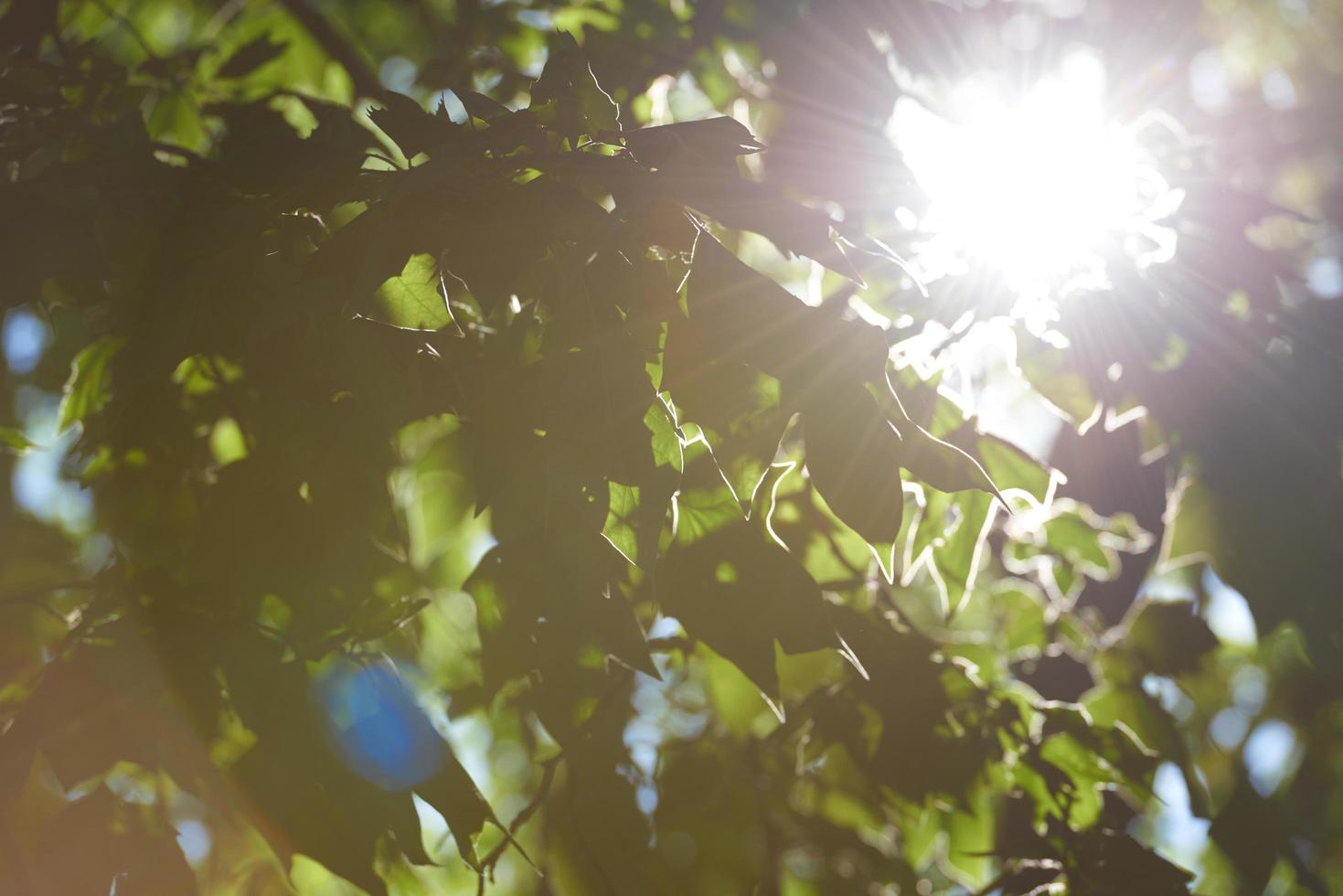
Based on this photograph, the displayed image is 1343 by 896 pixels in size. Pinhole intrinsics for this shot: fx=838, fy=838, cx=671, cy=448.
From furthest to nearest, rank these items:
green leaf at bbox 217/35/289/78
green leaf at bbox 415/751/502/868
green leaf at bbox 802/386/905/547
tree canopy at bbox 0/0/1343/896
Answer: green leaf at bbox 217/35/289/78 → green leaf at bbox 415/751/502/868 → tree canopy at bbox 0/0/1343/896 → green leaf at bbox 802/386/905/547

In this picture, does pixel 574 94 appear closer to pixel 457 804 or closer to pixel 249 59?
pixel 457 804

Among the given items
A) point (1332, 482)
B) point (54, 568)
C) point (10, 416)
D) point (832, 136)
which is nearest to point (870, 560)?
point (1332, 482)

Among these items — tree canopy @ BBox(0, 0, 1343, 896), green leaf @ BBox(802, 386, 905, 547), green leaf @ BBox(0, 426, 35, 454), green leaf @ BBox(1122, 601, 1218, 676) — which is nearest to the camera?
green leaf @ BBox(802, 386, 905, 547)

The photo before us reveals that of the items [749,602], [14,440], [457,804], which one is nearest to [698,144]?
[749,602]

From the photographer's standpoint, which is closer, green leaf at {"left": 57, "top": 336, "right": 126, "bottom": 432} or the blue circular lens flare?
the blue circular lens flare

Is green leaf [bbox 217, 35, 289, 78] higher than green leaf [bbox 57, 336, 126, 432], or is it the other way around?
green leaf [bbox 217, 35, 289, 78]

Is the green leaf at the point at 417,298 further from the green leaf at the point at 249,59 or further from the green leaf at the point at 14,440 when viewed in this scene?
the green leaf at the point at 249,59

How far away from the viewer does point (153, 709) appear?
112 centimetres

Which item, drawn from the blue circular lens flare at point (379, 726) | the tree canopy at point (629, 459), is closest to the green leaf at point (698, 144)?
the tree canopy at point (629, 459)

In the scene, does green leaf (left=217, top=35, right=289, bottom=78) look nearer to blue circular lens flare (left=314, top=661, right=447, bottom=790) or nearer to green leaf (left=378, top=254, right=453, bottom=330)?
green leaf (left=378, top=254, right=453, bottom=330)

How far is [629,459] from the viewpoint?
0.72m

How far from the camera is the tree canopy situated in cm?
77

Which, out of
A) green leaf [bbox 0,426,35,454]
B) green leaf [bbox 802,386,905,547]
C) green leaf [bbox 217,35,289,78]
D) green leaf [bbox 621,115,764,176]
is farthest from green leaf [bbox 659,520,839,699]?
green leaf [bbox 217,35,289,78]

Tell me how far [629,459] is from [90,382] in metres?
0.89
